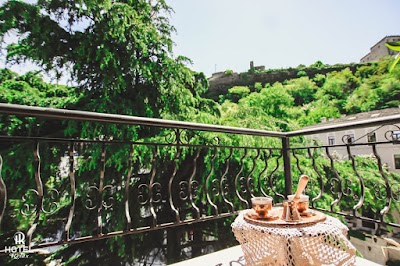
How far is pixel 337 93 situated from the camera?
37.0 m

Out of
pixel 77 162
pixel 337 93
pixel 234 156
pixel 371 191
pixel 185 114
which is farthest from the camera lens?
pixel 337 93

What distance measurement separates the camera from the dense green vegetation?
3.61 meters

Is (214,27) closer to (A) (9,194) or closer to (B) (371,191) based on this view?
(B) (371,191)

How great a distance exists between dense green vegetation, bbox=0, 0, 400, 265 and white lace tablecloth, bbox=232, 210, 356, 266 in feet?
8.40

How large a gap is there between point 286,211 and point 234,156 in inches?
115

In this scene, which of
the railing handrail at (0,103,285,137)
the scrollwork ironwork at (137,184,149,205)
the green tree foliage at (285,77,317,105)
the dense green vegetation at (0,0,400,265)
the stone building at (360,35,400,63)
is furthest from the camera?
the stone building at (360,35,400,63)

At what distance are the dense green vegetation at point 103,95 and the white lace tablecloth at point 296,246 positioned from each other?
2.56 meters

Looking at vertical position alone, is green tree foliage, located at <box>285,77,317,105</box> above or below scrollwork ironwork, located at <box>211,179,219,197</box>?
above

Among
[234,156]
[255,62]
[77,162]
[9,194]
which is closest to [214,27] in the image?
[234,156]

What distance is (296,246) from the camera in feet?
3.76

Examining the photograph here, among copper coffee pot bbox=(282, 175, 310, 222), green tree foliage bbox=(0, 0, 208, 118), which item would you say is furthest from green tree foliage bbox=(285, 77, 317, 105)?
copper coffee pot bbox=(282, 175, 310, 222)

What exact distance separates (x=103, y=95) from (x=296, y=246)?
422 centimetres

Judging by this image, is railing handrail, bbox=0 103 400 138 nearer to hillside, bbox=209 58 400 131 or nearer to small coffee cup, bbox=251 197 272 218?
small coffee cup, bbox=251 197 272 218

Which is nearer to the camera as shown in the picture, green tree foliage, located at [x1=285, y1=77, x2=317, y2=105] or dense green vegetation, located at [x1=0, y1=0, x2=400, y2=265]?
dense green vegetation, located at [x1=0, y1=0, x2=400, y2=265]
